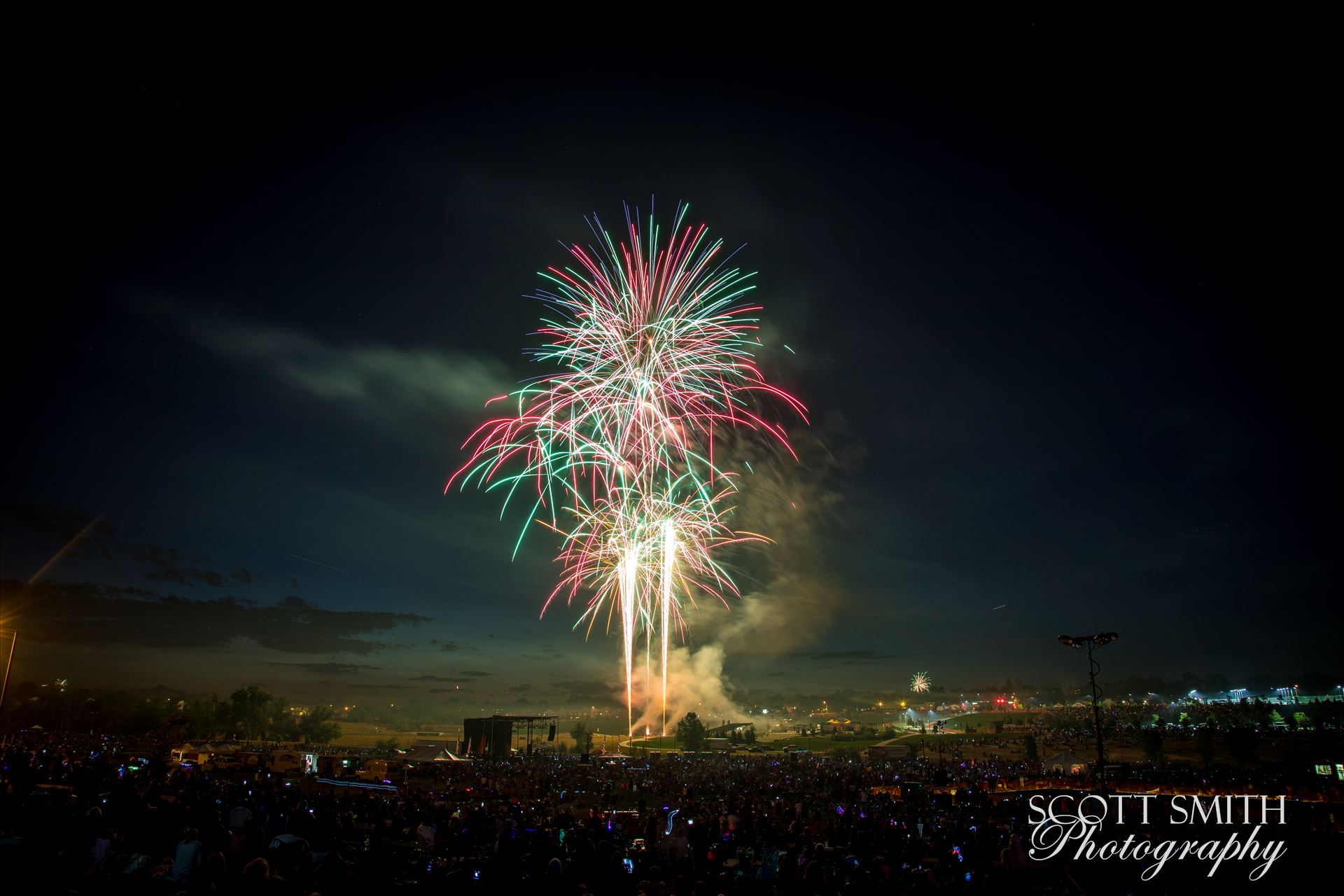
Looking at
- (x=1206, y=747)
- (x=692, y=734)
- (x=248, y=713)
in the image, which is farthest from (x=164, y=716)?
(x=1206, y=747)

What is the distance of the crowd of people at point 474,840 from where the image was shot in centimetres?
759

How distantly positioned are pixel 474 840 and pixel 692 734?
86.6 m

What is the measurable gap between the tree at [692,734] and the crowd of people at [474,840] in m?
67.1

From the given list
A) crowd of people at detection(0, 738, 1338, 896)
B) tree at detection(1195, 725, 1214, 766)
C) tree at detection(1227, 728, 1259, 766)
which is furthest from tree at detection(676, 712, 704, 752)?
crowd of people at detection(0, 738, 1338, 896)

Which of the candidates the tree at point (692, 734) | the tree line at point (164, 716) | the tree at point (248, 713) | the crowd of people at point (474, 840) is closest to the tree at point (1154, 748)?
the crowd of people at point (474, 840)

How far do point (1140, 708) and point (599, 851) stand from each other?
692 feet

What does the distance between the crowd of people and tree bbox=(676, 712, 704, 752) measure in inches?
2641

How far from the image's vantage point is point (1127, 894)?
10117 mm

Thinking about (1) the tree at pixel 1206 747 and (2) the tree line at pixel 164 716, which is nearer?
(1) the tree at pixel 1206 747

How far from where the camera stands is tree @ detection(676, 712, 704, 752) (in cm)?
9288

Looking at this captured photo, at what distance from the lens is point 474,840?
1369 centimetres

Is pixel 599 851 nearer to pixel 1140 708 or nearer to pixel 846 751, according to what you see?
pixel 846 751

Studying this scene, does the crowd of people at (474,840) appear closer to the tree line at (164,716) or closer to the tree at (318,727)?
the tree line at (164,716)

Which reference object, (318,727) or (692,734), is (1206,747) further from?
(318,727)
